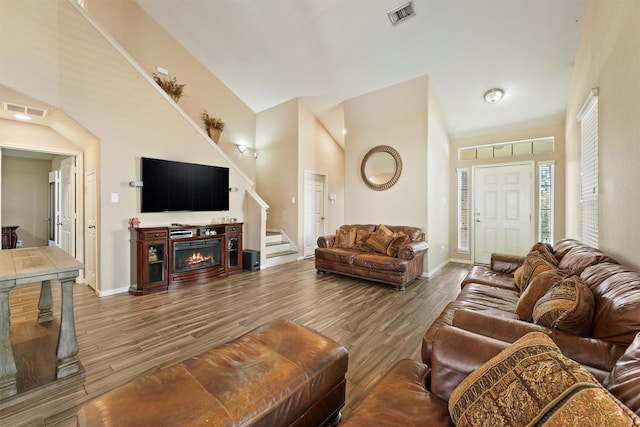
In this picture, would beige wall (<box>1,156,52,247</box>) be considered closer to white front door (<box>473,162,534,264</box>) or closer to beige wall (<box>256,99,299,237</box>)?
beige wall (<box>256,99,299,237</box>)

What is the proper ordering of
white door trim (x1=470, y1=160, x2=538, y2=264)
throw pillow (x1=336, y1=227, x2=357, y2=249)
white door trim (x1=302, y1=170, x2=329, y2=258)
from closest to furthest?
throw pillow (x1=336, y1=227, x2=357, y2=249), white door trim (x1=470, y1=160, x2=538, y2=264), white door trim (x1=302, y1=170, x2=329, y2=258)

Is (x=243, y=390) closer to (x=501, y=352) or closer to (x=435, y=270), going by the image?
(x=501, y=352)

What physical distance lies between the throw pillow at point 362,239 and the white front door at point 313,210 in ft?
5.92

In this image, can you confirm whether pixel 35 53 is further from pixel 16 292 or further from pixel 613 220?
pixel 613 220

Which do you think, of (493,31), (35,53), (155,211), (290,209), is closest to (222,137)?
(290,209)

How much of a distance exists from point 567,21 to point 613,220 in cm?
279

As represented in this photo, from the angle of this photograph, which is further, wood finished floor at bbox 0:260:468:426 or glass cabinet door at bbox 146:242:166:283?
glass cabinet door at bbox 146:242:166:283

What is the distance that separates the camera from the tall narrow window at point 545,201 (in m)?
4.95

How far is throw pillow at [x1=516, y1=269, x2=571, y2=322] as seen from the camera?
1.72 m

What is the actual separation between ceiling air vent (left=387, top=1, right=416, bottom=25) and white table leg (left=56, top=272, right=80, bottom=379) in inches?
174

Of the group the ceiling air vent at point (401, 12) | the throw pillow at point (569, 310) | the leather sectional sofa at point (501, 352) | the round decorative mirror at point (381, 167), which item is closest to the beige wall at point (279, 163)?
the round decorative mirror at point (381, 167)

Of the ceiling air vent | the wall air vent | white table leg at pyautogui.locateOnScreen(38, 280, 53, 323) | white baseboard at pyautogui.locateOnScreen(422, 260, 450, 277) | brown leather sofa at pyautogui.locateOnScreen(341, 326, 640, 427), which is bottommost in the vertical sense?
white baseboard at pyautogui.locateOnScreen(422, 260, 450, 277)

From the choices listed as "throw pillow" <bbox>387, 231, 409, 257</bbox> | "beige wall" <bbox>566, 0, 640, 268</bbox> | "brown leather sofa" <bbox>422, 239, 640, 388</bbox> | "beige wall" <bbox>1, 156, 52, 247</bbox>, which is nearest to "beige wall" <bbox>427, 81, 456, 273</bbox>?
"throw pillow" <bbox>387, 231, 409, 257</bbox>

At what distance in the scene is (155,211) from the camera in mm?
3980
